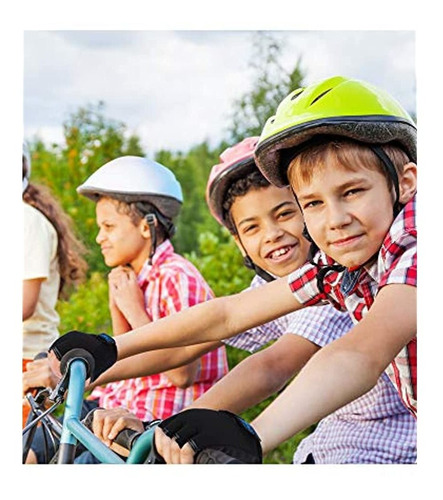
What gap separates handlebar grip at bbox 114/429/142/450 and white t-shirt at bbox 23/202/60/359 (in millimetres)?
1783

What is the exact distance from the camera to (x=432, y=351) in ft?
8.13

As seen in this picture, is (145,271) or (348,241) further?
(145,271)

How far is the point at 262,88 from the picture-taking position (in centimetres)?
379

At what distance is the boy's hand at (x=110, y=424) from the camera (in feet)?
6.93

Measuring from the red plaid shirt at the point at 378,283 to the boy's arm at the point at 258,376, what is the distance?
1.30 feet

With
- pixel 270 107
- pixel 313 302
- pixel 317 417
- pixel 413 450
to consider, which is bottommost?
pixel 413 450

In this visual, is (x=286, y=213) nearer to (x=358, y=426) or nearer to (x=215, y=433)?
(x=358, y=426)

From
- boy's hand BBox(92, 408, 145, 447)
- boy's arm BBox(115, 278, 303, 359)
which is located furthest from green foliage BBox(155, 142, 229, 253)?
boy's hand BBox(92, 408, 145, 447)

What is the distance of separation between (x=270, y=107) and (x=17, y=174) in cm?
142

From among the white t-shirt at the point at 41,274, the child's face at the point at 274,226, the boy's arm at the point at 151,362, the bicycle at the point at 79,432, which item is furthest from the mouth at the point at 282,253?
the white t-shirt at the point at 41,274

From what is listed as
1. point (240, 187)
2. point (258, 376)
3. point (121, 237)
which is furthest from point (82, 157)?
point (258, 376)

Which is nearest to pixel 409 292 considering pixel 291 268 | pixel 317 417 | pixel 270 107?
pixel 317 417

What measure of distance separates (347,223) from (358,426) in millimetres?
742
